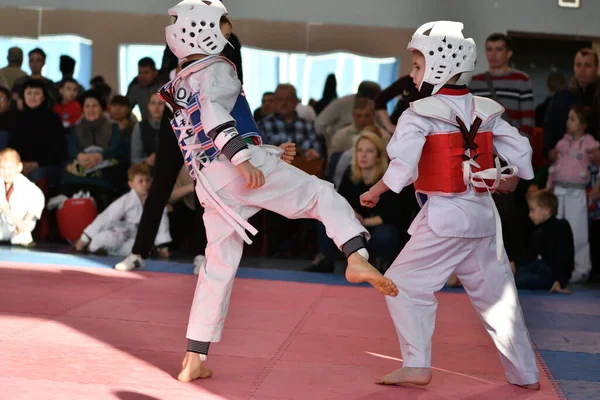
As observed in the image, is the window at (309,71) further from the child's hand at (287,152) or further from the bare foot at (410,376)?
the bare foot at (410,376)

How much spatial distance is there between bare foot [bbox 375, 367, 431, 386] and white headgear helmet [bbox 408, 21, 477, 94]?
1.22m

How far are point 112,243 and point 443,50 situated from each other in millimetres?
4721

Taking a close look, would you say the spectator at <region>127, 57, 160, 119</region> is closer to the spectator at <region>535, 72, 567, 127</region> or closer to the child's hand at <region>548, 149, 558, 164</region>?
the spectator at <region>535, 72, 567, 127</region>

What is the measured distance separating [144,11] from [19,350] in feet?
22.0

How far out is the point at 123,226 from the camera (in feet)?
25.5

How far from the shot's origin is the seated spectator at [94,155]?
28.1ft

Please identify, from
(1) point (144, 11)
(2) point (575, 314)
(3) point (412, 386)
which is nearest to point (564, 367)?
(3) point (412, 386)

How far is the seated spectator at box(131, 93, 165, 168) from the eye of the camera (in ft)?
28.1

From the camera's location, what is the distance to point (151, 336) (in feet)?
14.7

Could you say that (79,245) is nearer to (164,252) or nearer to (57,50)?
(164,252)

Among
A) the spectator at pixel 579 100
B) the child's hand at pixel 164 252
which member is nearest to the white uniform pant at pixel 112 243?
the child's hand at pixel 164 252

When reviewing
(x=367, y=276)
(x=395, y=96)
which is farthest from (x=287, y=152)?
(x=395, y=96)

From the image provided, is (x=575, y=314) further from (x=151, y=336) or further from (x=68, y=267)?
(x=68, y=267)

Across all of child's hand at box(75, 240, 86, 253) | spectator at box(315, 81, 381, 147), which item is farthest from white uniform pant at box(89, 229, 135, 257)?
spectator at box(315, 81, 381, 147)
